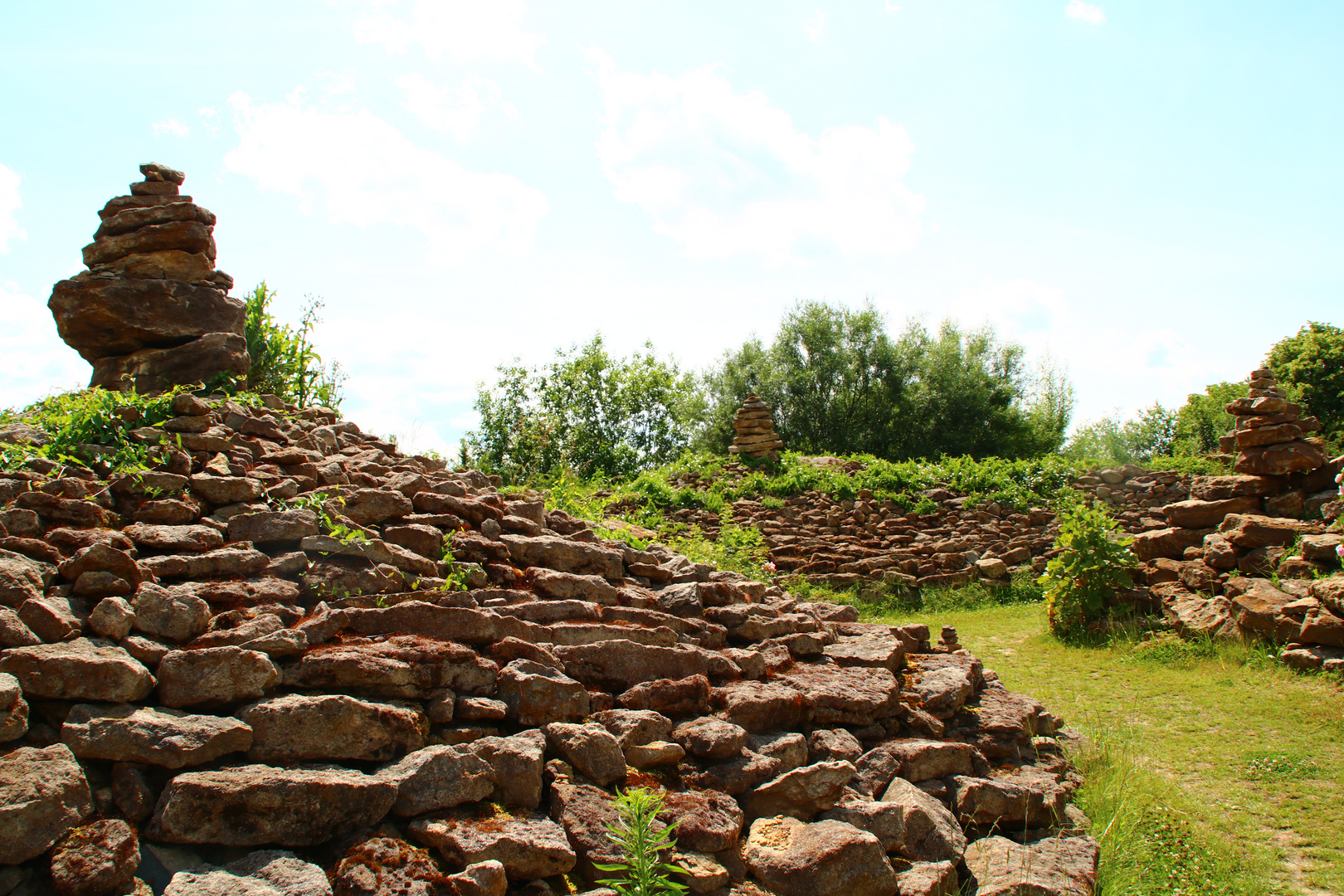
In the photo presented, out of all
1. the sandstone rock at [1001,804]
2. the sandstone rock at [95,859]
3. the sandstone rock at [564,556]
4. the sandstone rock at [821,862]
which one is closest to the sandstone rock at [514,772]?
the sandstone rock at [821,862]

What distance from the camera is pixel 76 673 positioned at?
7.88ft

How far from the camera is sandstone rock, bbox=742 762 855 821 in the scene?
128 inches

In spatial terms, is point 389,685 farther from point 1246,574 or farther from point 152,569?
point 1246,574

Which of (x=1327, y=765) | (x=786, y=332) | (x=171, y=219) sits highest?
(x=786, y=332)

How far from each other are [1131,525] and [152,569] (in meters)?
13.1

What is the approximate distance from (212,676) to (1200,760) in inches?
232

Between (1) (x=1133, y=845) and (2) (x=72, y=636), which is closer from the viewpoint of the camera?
(2) (x=72, y=636)

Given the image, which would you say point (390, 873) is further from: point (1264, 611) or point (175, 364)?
point (1264, 611)

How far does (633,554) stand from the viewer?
514 cm

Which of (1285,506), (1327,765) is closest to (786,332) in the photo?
(1285,506)

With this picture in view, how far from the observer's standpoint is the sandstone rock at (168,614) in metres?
2.78

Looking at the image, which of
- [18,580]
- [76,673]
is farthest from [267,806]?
[18,580]

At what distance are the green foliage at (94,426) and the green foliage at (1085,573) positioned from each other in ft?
28.0

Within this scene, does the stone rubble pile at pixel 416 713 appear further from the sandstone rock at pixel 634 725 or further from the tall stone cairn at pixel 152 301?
the tall stone cairn at pixel 152 301
